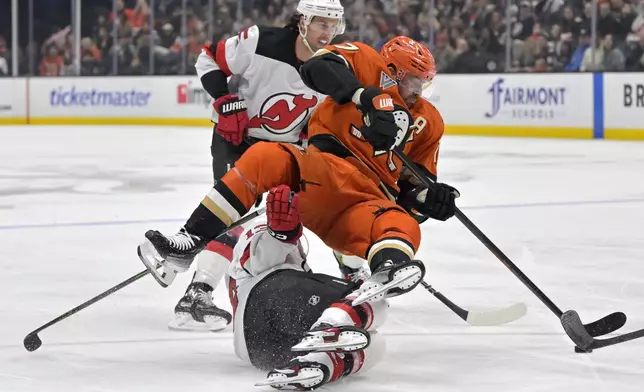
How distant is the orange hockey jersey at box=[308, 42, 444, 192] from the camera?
284 centimetres

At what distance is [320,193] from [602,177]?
510 cm

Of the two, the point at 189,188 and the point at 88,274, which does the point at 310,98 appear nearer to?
the point at 88,274

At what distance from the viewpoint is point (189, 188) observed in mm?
6996

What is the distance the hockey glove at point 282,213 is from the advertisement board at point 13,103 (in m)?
13.4

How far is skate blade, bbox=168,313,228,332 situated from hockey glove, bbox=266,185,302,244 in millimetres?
645

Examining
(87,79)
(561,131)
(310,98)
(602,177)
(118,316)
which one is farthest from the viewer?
(87,79)

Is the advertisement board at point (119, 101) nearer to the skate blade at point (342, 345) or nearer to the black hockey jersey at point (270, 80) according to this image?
the black hockey jersey at point (270, 80)

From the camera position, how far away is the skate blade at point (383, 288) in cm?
237

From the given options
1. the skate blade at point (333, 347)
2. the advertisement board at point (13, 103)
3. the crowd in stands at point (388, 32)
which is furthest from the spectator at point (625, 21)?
the skate blade at point (333, 347)

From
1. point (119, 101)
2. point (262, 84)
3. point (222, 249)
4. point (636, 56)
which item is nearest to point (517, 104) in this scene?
point (636, 56)

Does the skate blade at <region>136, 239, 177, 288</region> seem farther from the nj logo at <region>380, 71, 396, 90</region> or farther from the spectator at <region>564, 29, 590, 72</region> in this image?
the spectator at <region>564, 29, 590, 72</region>

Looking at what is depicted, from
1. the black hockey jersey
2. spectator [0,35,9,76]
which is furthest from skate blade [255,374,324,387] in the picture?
spectator [0,35,9,76]

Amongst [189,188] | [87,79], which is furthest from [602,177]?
[87,79]

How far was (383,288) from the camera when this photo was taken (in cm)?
238
